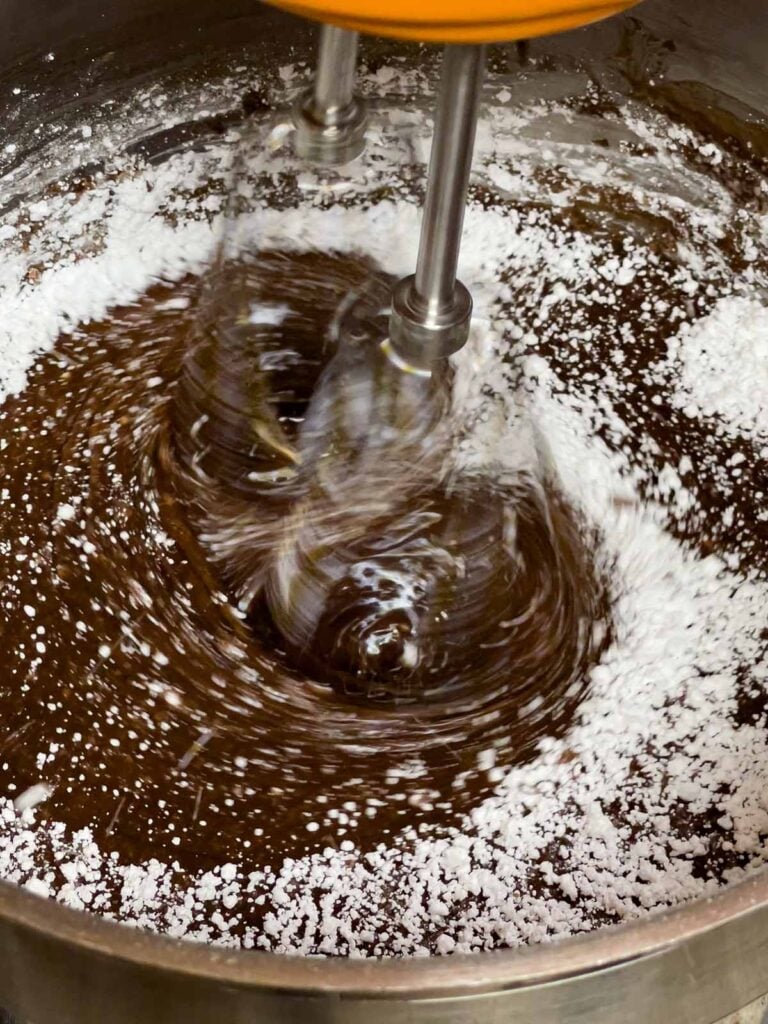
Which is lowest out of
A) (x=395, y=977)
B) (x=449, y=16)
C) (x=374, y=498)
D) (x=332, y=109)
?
(x=395, y=977)

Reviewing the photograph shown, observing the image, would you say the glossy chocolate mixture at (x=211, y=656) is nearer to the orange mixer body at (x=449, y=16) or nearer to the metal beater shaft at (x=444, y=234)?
the metal beater shaft at (x=444, y=234)

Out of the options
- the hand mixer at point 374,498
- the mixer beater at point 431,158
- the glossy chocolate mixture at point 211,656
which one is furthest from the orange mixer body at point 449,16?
the glossy chocolate mixture at point 211,656

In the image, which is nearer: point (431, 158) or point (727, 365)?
point (431, 158)

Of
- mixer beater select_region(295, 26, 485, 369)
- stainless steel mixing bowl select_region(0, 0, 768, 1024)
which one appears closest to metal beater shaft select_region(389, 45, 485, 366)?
mixer beater select_region(295, 26, 485, 369)

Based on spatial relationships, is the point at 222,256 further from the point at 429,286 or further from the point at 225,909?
the point at 225,909

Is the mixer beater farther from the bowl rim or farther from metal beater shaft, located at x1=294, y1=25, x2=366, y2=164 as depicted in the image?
the bowl rim

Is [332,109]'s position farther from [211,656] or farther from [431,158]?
[211,656]

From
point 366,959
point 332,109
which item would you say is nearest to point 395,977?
point 366,959
